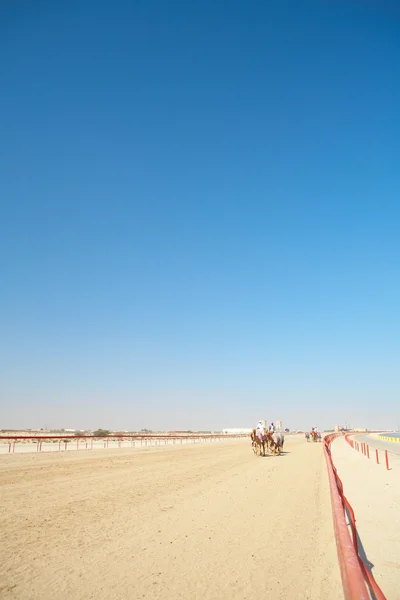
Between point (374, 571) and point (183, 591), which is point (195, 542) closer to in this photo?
point (183, 591)

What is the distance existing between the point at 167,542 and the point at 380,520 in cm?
586

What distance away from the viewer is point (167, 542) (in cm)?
822

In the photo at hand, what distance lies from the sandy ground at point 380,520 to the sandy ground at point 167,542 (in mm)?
773

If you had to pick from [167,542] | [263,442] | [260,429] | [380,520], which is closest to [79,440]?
[263,442]

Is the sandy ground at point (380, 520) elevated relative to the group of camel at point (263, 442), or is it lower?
elevated

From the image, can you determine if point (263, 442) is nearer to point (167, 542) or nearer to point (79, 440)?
point (167, 542)

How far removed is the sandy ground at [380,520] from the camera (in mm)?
6824

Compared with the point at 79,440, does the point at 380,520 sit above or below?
above

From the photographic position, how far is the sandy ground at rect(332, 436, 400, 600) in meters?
6.82

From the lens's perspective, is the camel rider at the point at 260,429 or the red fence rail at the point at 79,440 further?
the red fence rail at the point at 79,440

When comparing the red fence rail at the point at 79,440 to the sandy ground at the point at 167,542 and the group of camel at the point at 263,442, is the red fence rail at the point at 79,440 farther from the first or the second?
the sandy ground at the point at 167,542

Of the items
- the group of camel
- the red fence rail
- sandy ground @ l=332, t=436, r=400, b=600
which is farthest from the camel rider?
the red fence rail

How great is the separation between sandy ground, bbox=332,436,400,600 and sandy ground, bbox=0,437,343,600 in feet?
2.53

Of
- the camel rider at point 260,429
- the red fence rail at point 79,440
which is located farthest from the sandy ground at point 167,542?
the red fence rail at point 79,440
